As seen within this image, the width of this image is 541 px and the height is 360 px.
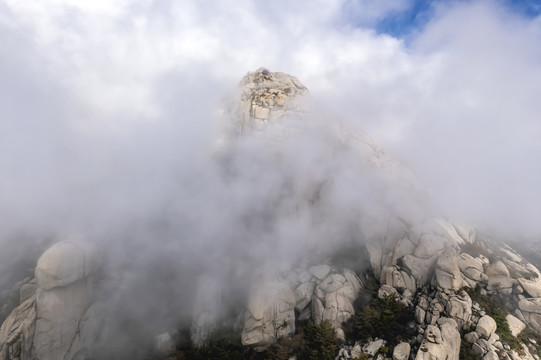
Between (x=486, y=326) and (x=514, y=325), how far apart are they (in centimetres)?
351

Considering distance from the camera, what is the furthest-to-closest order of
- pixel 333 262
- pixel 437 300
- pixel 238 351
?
pixel 333 262 < pixel 238 351 < pixel 437 300

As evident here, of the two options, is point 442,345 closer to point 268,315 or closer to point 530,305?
point 530,305

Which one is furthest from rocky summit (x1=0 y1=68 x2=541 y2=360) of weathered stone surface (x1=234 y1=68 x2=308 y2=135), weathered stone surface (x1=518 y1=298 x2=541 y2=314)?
weathered stone surface (x1=234 y1=68 x2=308 y2=135)

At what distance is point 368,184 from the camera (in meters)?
43.2

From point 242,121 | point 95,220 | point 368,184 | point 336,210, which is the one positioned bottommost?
point 95,220

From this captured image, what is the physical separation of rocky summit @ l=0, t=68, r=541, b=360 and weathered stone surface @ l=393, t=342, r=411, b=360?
0.30ft

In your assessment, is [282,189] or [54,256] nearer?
[54,256]

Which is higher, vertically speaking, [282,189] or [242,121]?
[242,121]

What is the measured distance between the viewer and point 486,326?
2527 centimetres

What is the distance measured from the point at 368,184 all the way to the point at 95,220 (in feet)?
138

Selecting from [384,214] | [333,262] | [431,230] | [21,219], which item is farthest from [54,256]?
[431,230]

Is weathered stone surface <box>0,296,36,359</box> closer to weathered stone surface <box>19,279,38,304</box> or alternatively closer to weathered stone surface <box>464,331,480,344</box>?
weathered stone surface <box>19,279,38,304</box>

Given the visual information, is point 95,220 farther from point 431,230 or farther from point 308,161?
point 431,230

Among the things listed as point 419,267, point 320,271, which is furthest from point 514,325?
point 320,271
